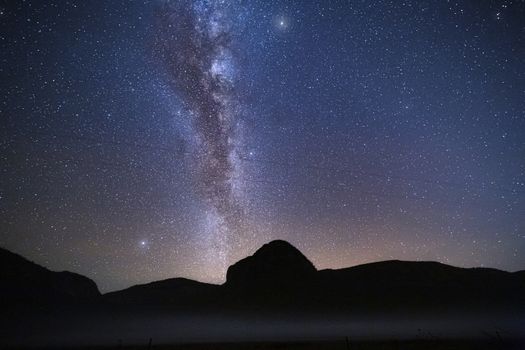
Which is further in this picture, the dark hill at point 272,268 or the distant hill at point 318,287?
the dark hill at point 272,268

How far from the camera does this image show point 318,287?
155875 millimetres

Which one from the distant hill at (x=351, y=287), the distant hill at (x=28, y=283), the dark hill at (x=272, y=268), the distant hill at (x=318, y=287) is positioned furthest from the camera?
the dark hill at (x=272, y=268)

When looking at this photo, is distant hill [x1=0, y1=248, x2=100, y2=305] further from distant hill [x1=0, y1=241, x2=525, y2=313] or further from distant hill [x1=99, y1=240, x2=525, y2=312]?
distant hill [x1=99, y1=240, x2=525, y2=312]

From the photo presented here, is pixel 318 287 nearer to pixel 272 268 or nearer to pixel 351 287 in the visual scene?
pixel 351 287

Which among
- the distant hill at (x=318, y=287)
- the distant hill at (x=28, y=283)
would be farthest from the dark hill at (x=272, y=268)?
the distant hill at (x=28, y=283)

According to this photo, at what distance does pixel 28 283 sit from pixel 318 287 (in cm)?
12310

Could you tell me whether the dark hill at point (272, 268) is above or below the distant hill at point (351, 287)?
above

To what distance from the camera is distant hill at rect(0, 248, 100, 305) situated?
14377cm

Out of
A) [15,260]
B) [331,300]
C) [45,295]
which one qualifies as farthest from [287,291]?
[15,260]

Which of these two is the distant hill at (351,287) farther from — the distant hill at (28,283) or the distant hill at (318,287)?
the distant hill at (28,283)

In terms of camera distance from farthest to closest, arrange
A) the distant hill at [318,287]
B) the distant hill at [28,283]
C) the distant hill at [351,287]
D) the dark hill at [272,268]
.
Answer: the dark hill at [272,268]
the distant hill at [28,283]
the distant hill at [318,287]
the distant hill at [351,287]

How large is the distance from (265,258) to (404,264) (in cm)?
6425

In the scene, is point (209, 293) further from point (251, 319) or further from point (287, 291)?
point (251, 319)

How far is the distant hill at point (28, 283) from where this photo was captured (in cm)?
14377
